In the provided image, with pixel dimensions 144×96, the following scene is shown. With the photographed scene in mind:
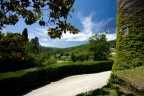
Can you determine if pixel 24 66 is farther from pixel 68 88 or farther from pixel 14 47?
pixel 14 47

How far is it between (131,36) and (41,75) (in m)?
10.3

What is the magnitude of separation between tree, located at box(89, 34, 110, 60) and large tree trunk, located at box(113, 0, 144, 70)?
3232 centimetres

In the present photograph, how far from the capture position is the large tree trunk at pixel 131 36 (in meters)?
17.3

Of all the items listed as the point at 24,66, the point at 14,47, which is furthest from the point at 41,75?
the point at 14,47

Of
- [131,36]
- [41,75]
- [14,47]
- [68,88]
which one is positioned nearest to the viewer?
[14,47]

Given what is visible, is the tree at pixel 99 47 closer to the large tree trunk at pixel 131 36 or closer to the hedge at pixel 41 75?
the hedge at pixel 41 75

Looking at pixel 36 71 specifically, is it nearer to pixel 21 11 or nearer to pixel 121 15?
pixel 121 15

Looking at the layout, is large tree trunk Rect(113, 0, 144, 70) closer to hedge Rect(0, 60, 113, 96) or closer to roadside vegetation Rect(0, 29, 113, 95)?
roadside vegetation Rect(0, 29, 113, 95)

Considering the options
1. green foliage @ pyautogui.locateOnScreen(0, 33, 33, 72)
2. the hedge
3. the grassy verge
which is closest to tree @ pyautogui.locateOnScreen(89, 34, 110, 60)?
the hedge

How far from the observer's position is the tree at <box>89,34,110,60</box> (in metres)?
50.9

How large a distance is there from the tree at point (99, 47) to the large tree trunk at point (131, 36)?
3232 centimetres

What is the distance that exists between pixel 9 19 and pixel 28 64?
1264 inches

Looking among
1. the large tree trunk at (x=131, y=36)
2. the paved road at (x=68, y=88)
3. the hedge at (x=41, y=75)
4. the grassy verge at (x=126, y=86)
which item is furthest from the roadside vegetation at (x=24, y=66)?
the large tree trunk at (x=131, y=36)

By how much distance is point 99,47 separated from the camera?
5078cm
